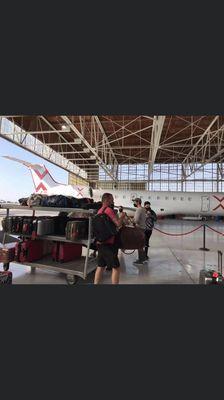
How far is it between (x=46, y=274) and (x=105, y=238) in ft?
8.19

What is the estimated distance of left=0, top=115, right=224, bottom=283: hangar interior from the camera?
257 inches

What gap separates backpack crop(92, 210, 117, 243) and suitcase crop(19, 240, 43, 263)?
238 cm

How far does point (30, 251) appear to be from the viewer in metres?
5.01

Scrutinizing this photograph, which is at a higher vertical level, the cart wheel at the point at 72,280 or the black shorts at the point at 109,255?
the black shorts at the point at 109,255

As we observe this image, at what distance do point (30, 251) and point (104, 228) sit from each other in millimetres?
2558

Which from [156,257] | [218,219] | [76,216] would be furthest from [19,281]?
[218,219]

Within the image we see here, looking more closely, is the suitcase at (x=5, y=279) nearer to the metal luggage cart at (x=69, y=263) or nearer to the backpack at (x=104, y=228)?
the metal luggage cart at (x=69, y=263)

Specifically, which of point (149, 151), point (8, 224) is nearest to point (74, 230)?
point (8, 224)

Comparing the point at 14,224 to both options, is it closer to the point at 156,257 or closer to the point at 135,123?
the point at 156,257

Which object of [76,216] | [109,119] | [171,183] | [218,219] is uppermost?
[109,119]

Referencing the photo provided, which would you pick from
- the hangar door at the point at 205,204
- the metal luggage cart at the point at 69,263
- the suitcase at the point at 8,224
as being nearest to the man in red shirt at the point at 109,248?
the metal luggage cart at the point at 69,263

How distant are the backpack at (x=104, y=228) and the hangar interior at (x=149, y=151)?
5.55 ft

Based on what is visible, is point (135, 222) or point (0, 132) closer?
point (135, 222)

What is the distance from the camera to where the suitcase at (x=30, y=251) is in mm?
4914
